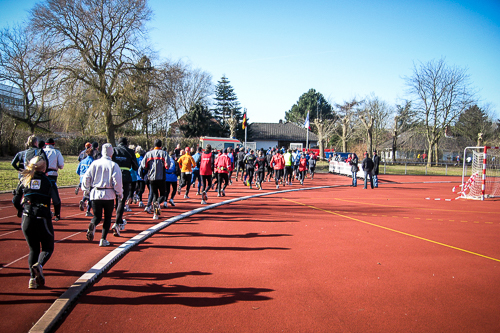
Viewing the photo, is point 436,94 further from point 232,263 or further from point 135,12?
point 232,263

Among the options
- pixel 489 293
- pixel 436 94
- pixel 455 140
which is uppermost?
pixel 436 94

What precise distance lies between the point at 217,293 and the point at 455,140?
76.6 m

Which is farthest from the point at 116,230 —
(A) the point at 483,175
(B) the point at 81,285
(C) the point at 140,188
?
(A) the point at 483,175

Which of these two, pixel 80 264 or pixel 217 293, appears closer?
pixel 217 293

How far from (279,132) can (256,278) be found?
67.2 m

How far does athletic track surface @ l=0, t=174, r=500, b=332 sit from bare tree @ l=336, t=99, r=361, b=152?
4811cm

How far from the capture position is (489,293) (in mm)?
4555

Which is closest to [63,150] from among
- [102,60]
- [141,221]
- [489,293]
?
[102,60]

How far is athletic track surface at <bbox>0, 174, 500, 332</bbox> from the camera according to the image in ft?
12.0

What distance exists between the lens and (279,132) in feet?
234

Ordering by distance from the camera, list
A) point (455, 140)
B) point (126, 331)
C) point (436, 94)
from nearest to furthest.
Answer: point (126, 331) < point (436, 94) < point (455, 140)

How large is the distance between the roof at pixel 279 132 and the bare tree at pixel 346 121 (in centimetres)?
903

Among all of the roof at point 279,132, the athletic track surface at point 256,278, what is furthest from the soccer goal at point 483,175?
the roof at point 279,132

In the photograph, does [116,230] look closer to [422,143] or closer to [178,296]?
[178,296]
